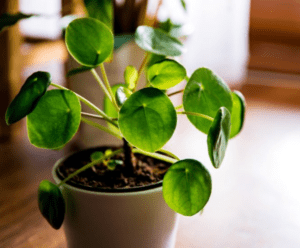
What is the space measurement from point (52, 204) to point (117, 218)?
3.6 inches

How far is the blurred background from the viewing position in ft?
2.31

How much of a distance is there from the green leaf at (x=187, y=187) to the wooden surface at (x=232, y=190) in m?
0.22

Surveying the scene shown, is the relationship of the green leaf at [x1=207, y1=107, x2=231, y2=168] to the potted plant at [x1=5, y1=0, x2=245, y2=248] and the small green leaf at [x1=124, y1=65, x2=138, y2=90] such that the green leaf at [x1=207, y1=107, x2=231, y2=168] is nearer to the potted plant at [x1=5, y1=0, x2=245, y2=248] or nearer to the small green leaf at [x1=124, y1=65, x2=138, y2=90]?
the potted plant at [x1=5, y1=0, x2=245, y2=248]

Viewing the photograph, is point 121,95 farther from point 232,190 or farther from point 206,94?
point 232,190

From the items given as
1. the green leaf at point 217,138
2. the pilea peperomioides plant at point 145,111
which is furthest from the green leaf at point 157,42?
the green leaf at point 217,138

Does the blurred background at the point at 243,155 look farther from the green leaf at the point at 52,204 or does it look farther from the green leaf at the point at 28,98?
the green leaf at the point at 28,98

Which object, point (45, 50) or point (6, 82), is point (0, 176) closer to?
point (6, 82)

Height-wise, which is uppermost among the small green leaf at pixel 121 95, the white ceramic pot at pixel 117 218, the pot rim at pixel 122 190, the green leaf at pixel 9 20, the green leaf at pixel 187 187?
the green leaf at pixel 9 20

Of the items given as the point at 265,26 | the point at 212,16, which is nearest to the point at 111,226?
the point at 265,26

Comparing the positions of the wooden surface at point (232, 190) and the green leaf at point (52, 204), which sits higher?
the green leaf at point (52, 204)

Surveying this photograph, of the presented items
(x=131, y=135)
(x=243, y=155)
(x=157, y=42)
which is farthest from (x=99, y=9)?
(x=243, y=155)

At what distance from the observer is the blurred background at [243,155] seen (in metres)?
0.71

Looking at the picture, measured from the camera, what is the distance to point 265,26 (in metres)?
1.86

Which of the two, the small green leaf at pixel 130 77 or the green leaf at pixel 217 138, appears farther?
the small green leaf at pixel 130 77
